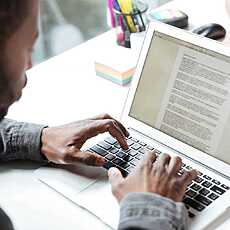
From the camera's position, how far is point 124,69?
1.36 meters

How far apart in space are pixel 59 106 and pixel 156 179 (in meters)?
0.47

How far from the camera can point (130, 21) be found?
1.49 meters

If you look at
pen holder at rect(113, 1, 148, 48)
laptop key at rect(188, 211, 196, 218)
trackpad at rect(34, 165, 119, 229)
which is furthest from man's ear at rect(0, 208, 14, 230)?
pen holder at rect(113, 1, 148, 48)

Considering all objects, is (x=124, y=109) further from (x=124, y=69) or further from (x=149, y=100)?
(x=124, y=69)

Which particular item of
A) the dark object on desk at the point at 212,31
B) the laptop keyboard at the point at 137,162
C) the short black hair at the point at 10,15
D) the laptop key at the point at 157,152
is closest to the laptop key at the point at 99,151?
the laptop keyboard at the point at 137,162

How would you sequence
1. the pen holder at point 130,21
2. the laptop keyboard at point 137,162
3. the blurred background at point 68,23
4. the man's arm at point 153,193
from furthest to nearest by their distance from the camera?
the blurred background at point 68,23
the pen holder at point 130,21
the laptop keyboard at point 137,162
the man's arm at point 153,193

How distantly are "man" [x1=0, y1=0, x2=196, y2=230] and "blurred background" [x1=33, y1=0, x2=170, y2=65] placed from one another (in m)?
1.50

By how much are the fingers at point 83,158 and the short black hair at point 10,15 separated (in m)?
0.36

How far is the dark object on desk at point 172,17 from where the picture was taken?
5.02 feet

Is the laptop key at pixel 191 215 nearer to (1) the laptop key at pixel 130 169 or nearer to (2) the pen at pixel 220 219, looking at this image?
(2) the pen at pixel 220 219

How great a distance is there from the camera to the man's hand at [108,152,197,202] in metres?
0.93

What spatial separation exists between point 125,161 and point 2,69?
360 millimetres

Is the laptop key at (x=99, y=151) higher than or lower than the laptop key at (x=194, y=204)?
lower

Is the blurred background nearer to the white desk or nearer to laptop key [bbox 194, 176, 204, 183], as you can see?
the white desk
